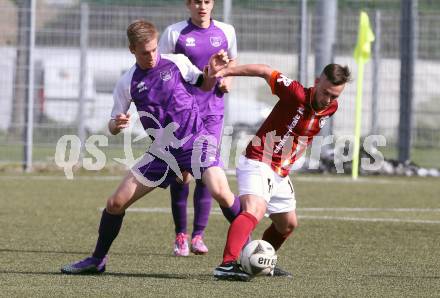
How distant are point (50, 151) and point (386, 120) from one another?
5.52 m

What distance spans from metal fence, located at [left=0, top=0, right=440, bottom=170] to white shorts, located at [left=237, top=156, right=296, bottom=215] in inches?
404

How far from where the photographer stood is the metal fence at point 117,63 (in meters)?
17.7

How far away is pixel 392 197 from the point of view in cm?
1373

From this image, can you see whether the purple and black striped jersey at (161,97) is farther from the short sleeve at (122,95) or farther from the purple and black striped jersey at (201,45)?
the purple and black striped jersey at (201,45)

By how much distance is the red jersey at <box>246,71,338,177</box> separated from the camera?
7.29 meters

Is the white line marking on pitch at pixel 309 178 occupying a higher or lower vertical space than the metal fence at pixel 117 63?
lower

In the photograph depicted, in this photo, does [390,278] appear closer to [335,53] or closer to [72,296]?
[72,296]

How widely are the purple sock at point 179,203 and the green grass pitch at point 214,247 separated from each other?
27 centimetres

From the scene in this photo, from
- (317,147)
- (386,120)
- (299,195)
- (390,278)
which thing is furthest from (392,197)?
(390,278)

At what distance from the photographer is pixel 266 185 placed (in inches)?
286

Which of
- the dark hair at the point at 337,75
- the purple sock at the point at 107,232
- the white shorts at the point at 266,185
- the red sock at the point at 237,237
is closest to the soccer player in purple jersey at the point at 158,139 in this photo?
the purple sock at the point at 107,232

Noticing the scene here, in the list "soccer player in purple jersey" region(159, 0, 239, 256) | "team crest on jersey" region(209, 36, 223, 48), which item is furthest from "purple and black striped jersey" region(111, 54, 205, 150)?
"team crest on jersey" region(209, 36, 223, 48)

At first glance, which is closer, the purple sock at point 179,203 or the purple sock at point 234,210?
the purple sock at point 234,210

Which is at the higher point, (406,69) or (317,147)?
(406,69)
